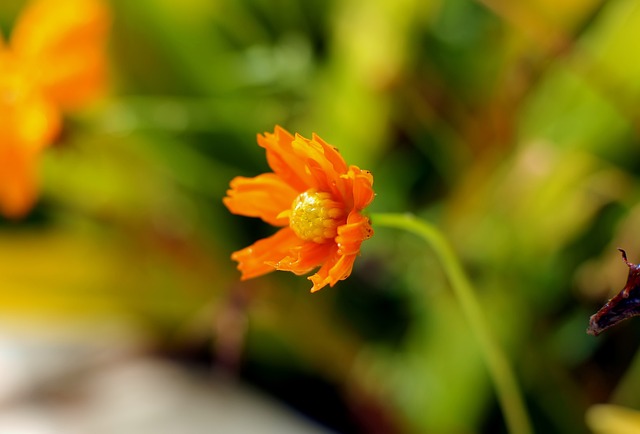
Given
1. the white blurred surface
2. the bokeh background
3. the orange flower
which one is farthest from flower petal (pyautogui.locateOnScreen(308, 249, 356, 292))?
the white blurred surface

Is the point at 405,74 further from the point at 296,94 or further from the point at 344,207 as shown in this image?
the point at 344,207

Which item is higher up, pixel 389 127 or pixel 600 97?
pixel 389 127

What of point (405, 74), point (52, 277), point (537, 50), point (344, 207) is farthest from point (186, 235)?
point (344, 207)

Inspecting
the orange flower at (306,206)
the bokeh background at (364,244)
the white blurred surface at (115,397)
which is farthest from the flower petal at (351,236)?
the white blurred surface at (115,397)

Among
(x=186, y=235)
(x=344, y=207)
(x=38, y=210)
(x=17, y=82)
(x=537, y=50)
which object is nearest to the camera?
(x=344, y=207)

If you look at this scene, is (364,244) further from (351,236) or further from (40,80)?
(351,236)

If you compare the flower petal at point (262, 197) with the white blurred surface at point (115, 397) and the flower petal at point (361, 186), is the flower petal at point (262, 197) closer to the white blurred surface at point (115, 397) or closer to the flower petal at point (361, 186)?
the flower petal at point (361, 186)

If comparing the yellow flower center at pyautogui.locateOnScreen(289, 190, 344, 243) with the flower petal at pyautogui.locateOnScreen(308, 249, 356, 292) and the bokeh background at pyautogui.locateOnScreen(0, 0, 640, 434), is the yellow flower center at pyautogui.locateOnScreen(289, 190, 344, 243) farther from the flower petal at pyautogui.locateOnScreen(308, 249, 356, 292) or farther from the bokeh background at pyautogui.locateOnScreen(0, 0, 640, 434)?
the bokeh background at pyautogui.locateOnScreen(0, 0, 640, 434)
